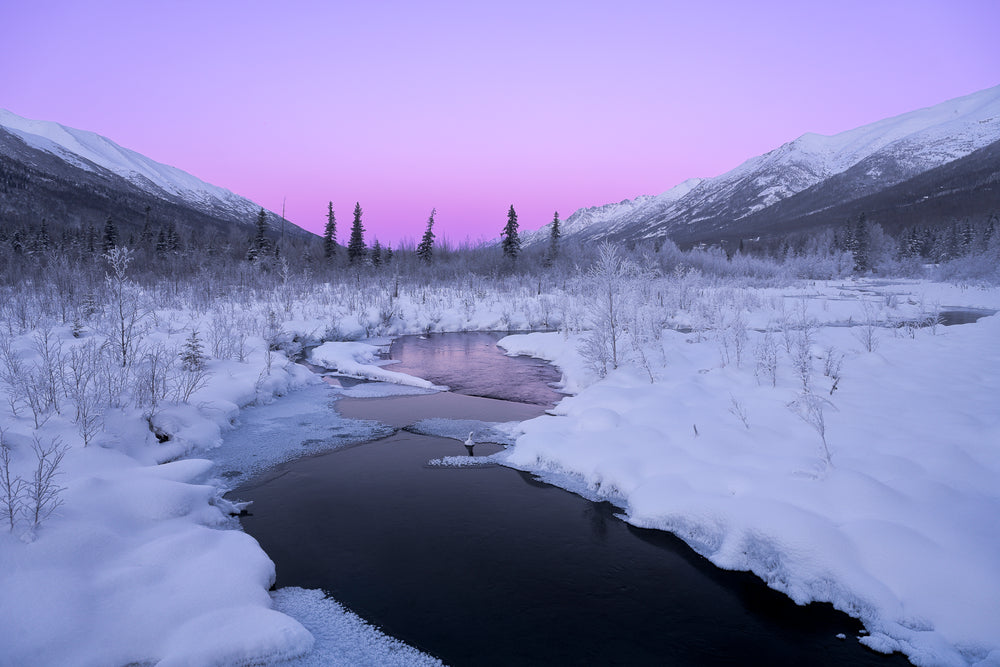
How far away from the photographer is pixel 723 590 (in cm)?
512

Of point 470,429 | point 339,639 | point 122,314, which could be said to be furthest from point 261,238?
point 339,639

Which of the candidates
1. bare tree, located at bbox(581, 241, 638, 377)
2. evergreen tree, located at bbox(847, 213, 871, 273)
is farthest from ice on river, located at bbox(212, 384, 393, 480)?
evergreen tree, located at bbox(847, 213, 871, 273)

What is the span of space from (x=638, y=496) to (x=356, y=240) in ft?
172

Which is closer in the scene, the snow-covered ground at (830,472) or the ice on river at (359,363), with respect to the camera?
the snow-covered ground at (830,472)

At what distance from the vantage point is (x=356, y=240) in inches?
2130

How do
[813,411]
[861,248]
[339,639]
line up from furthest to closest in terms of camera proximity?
[861,248] < [813,411] < [339,639]

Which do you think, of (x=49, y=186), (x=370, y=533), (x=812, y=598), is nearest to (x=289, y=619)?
(x=370, y=533)

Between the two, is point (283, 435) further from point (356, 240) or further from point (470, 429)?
point (356, 240)

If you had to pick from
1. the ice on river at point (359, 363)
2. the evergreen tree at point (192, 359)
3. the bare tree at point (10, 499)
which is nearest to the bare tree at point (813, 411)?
the bare tree at point (10, 499)

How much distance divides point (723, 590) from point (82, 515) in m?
6.70

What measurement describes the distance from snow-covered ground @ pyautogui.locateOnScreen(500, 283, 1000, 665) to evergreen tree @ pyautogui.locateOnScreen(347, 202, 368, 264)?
154ft

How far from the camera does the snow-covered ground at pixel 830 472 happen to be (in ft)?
14.6

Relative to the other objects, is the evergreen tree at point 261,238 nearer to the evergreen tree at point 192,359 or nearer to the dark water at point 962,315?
the evergreen tree at point 192,359

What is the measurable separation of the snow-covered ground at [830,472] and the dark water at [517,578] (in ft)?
1.15
